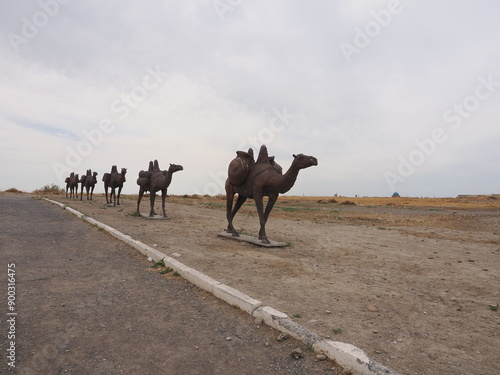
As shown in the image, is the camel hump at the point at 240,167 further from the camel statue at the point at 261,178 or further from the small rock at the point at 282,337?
the small rock at the point at 282,337

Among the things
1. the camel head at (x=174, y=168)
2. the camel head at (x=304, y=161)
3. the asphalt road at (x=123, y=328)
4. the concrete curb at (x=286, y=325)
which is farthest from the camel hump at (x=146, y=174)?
the concrete curb at (x=286, y=325)

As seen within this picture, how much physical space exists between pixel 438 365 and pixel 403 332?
65 centimetres

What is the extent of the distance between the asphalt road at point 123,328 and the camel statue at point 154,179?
8026 millimetres

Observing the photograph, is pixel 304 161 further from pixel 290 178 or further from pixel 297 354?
pixel 297 354

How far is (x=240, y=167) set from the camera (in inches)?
345

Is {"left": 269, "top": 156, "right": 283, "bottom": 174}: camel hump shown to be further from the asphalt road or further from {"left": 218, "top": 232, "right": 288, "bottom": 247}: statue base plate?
the asphalt road

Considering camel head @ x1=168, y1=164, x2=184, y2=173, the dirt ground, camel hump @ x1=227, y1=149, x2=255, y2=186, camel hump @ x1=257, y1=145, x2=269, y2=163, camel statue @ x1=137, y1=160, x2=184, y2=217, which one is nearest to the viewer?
the dirt ground

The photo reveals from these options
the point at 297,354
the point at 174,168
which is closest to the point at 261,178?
the point at 297,354

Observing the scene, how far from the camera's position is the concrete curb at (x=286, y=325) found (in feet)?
8.87

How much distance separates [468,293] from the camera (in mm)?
5012

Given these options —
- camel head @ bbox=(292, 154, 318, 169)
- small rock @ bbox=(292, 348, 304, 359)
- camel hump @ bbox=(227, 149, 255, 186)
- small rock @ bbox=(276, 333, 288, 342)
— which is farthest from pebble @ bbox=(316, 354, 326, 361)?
camel hump @ bbox=(227, 149, 255, 186)

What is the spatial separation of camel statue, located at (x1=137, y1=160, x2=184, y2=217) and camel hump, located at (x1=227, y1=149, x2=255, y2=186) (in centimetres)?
549

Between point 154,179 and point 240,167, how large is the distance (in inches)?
263

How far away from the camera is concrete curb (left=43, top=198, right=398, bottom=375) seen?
2705mm
